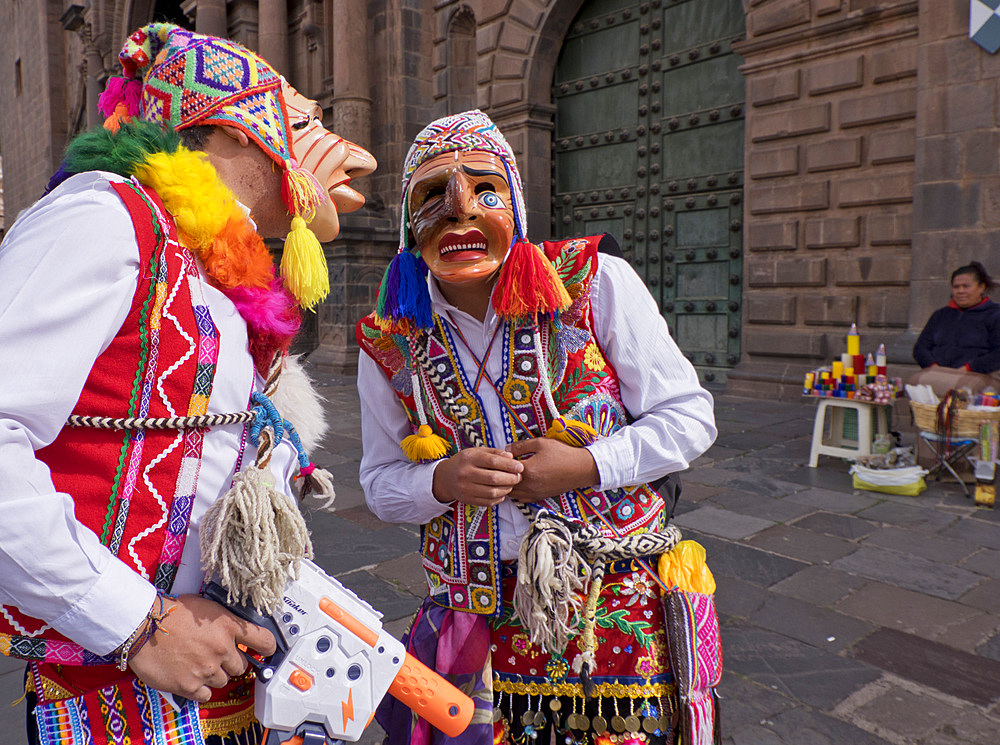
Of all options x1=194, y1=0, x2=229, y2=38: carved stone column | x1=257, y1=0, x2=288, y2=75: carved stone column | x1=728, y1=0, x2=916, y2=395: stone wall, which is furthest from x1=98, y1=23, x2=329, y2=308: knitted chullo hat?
x1=194, y1=0, x2=229, y2=38: carved stone column

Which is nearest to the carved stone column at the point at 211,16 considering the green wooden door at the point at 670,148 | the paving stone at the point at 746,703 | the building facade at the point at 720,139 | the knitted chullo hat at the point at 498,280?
the building facade at the point at 720,139

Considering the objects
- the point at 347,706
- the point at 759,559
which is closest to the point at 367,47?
the point at 759,559

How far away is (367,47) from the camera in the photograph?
39.9ft

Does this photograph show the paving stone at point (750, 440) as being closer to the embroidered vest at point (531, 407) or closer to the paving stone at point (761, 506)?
the paving stone at point (761, 506)

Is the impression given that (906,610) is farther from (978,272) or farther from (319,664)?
(978,272)

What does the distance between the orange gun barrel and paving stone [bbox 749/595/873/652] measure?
6.79 ft

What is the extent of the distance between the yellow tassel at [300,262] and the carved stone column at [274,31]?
13.2 metres

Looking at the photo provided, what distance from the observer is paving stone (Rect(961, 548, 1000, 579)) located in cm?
353

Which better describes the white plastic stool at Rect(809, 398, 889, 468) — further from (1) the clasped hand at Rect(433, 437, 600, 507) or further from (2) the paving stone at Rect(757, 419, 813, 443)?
(1) the clasped hand at Rect(433, 437, 600, 507)

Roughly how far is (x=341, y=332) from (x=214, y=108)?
10.6 meters

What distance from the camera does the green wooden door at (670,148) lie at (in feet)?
29.0

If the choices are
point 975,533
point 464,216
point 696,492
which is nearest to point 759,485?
point 696,492

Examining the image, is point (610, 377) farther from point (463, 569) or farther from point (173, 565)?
point (173, 565)

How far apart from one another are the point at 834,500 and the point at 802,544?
37.3 inches
